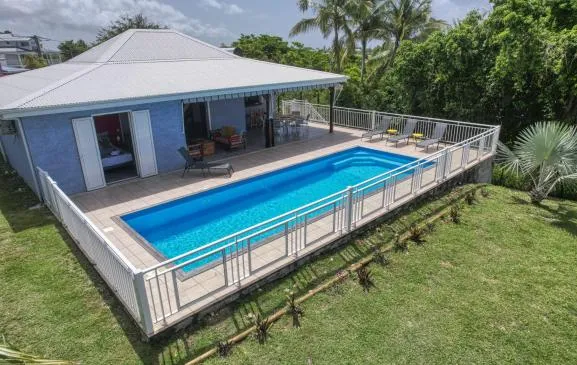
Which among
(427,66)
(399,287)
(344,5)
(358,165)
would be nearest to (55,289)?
(399,287)

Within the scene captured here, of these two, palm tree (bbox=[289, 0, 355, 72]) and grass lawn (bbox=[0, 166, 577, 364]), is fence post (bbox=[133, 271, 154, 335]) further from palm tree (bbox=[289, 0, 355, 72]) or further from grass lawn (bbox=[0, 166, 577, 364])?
palm tree (bbox=[289, 0, 355, 72])

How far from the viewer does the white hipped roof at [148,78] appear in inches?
410

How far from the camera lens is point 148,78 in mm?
13133

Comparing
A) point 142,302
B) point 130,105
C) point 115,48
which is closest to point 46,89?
point 130,105

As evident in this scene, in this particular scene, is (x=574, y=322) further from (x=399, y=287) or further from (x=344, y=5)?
(x=344, y=5)

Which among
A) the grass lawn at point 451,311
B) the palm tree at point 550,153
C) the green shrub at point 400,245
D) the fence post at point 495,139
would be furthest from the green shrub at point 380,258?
the fence post at point 495,139

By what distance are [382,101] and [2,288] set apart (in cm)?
1794

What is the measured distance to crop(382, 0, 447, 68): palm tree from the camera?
21198 mm

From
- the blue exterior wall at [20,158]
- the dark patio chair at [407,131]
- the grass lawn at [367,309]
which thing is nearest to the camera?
the grass lawn at [367,309]

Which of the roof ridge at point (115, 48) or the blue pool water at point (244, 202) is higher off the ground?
the roof ridge at point (115, 48)

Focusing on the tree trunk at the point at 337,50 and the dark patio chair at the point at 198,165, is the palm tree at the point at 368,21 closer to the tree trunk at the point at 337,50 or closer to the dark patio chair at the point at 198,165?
the tree trunk at the point at 337,50

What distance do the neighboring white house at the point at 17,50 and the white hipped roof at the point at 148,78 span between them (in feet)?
177

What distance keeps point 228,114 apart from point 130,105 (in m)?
6.63

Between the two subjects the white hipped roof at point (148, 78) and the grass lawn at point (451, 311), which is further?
the white hipped roof at point (148, 78)
